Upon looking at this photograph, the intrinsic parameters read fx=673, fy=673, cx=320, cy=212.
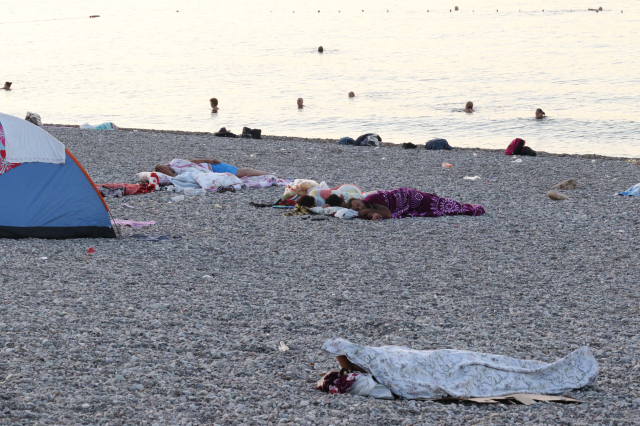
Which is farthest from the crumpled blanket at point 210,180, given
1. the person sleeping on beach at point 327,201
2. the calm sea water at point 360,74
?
the calm sea water at point 360,74

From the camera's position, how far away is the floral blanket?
4.36 m

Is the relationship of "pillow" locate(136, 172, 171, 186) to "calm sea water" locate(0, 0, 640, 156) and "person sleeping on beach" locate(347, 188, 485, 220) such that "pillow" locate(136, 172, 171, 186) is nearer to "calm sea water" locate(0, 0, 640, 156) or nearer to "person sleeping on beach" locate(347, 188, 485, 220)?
"person sleeping on beach" locate(347, 188, 485, 220)

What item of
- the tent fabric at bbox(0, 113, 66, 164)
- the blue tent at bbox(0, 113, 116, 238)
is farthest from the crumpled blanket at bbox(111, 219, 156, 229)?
the tent fabric at bbox(0, 113, 66, 164)

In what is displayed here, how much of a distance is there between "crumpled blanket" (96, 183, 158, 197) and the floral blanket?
8.01 meters

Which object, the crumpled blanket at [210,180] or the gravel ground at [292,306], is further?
the crumpled blanket at [210,180]

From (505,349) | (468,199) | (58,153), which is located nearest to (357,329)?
(505,349)

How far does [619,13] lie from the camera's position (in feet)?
230

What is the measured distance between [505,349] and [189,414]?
2571mm

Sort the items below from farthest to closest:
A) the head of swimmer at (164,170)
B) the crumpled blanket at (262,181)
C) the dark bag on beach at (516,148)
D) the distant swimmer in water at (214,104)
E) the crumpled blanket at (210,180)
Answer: the distant swimmer in water at (214,104) → the dark bag on beach at (516,148) → the head of swimmer at (164,170) → the crumpled blanket at (262,181) → the crumpled blanket at (210,180)

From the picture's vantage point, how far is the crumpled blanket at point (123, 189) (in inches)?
455

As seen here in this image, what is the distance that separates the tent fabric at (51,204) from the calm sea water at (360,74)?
48.5 feet

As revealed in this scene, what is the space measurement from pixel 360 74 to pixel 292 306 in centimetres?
3422

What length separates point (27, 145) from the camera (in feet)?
28.8

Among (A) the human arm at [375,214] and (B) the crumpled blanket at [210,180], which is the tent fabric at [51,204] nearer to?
(B) the crumpled blanket at [210,180]
